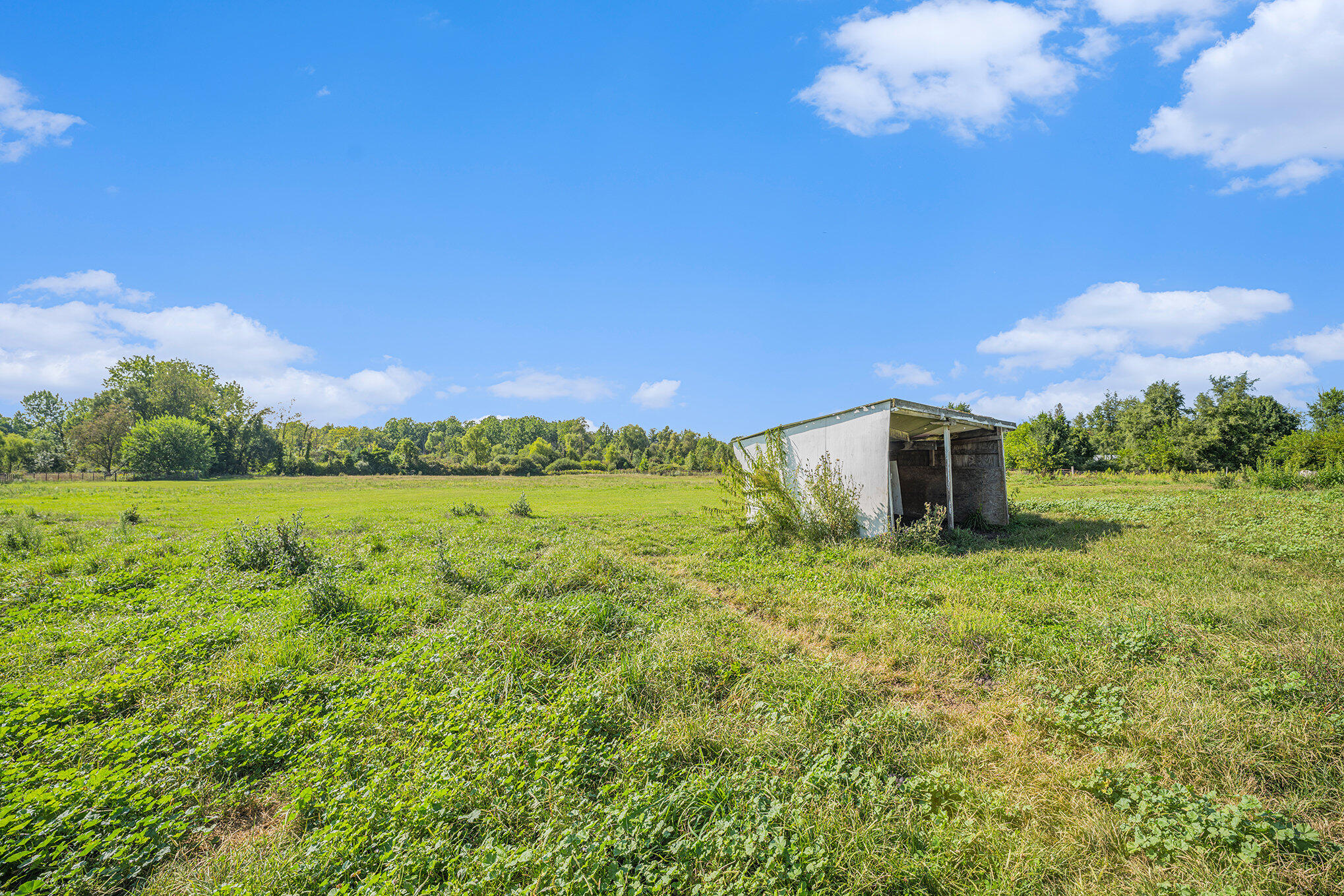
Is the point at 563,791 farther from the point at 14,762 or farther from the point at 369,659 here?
the point at 14,762

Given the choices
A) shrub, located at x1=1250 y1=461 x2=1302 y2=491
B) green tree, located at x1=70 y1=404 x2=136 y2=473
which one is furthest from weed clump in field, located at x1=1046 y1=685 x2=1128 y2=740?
green tree, located at x1=70 y1=404 x2=136 y2=473

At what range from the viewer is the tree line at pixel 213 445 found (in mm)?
Result: 64062

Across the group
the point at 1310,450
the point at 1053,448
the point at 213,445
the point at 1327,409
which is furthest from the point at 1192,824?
the point at 213,445

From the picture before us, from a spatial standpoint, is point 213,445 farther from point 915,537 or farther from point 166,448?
point 915,537

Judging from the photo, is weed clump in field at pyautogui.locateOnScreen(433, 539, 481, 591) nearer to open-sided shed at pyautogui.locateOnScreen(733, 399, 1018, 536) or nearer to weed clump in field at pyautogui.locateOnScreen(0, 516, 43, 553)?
open-sided shed at pyautogui.locateOnScreen(733, 399, 1018, 536)

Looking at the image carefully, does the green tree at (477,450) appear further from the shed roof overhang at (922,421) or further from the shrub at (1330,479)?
the shrub at (1330,479)

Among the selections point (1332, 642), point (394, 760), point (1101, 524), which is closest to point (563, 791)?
point (394, 760)

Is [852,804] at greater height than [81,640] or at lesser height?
lesser

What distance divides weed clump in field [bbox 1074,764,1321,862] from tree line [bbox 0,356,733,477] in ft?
167

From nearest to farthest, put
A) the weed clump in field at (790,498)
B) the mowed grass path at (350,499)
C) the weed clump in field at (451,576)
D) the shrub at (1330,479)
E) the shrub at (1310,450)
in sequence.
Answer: the weed clump in field at (451,576) < the weed clump in field at (790,498) < the mowed grass path at (350,499) < the shrub at (1330,479) < the shrub at (1310,450)

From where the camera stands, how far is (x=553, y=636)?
651 cm

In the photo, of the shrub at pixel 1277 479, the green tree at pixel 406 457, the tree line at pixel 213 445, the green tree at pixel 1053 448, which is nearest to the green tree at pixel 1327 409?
the green tree at pixel 1053 448

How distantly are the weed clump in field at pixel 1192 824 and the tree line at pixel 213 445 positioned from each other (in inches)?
2000

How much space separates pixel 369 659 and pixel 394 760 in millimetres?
2601
